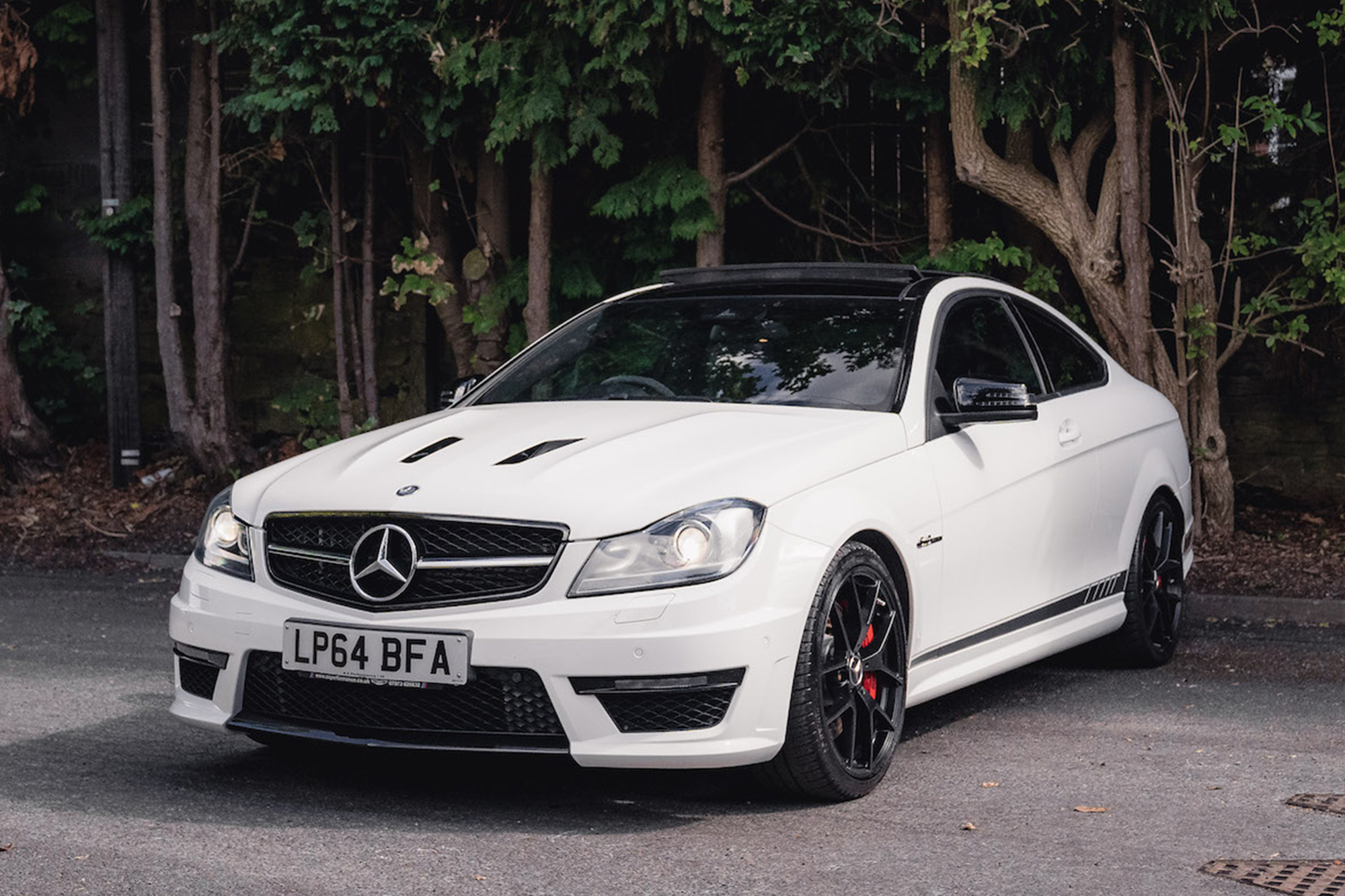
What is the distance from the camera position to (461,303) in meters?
12.1

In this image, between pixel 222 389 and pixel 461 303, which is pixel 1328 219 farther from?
pixel 222 389

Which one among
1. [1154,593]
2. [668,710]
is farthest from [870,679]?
[1154,593]

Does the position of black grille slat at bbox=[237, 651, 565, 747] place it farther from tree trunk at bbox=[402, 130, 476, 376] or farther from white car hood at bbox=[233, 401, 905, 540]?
tree trunk at bbox=[402, 130, 476, 376]

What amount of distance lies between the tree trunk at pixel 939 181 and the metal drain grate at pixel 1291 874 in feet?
22.2

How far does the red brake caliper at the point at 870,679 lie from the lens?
5.32 meters

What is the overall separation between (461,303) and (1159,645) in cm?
608

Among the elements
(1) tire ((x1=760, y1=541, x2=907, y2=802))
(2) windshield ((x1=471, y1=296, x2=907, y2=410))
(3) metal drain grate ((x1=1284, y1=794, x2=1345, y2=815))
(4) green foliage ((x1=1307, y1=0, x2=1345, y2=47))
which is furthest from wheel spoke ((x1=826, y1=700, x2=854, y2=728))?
(4) green foliage ((x1=1307, y1=0, x2=1345, y2=47))

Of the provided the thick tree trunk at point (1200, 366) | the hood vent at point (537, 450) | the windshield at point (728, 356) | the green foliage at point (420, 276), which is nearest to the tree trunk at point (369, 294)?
the green foliage at point (420, 276)

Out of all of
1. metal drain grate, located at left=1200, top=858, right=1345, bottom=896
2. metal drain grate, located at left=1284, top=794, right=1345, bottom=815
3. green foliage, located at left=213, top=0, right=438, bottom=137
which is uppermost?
green foliage, located at left=213, top=0, right=438, bottom=137

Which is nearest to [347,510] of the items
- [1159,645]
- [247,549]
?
[247,549]

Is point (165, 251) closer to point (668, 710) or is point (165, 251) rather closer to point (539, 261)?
point (539, 261)

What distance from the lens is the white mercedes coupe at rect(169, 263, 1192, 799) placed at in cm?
479

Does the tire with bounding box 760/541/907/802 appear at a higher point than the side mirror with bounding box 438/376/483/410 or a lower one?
lower

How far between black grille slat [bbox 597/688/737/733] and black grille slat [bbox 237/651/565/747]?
0.18 metres
